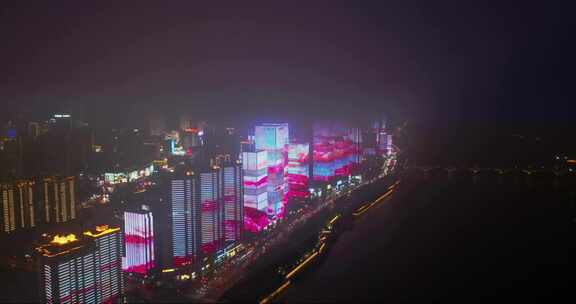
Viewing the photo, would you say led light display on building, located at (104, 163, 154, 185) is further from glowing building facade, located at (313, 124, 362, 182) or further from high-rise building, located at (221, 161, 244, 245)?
glowing building facade, located at (313, 124, 362, 182)

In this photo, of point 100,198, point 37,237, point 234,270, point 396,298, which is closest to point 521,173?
point 396,298

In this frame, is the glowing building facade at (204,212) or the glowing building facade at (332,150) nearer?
the glowing building facade at (204,212)

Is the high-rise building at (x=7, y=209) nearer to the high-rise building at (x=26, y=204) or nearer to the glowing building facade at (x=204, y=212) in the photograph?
the high-rise building at (x=26, y=204)

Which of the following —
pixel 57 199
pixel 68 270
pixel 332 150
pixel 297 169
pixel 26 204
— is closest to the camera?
pixel 68 270

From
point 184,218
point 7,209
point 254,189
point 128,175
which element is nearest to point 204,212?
point 184,218

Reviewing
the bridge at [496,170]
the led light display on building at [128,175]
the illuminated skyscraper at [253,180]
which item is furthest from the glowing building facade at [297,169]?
the bridge at [496,170]

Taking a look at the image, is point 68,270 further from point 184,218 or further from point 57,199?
point 57,199
